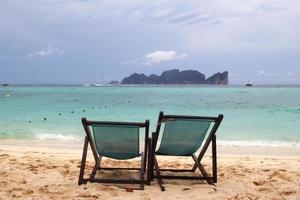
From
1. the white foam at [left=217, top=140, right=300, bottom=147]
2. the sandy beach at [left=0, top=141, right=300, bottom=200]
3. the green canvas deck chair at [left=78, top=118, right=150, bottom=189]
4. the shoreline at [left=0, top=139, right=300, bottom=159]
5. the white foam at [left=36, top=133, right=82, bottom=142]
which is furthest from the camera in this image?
the white foam at [left=36, top=133, right=82, bottom=142]

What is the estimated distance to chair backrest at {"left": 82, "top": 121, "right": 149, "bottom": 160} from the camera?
4.57 metres

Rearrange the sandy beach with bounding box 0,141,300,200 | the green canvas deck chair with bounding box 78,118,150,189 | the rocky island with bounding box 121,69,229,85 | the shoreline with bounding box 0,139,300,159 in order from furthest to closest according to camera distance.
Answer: the rocky island with bounding box 121,69,229,85 → the shoreline with bounding box 0,139,300,159 → the green canvas deck chair with bounding box 78,118,150,189 → the sandy beach with bounding box 0,141,300,200

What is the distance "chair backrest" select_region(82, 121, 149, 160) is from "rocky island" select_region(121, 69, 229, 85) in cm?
14899

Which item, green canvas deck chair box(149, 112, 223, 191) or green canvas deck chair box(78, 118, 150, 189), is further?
green canvas deck chair box(149, 112, 223, 191)

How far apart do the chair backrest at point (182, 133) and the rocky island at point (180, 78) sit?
149m

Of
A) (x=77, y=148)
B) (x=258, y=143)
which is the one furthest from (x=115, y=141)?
(x=258, y=143)

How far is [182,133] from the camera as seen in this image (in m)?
4.81

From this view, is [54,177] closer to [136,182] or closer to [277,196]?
[136,182]

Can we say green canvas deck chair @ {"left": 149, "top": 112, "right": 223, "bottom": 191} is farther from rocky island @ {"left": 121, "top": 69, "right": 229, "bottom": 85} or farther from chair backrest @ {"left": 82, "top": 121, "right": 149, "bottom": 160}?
rocky island @ {"left": 121, "top": 69, "right": 229, "bottom": 85}

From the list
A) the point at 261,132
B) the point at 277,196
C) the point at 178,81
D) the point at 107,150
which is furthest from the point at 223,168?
the point at 178,81

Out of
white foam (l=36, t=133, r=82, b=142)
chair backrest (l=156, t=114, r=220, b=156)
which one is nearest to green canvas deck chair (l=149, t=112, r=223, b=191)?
chair backrest (l=156, t=114, r=220, b=156)

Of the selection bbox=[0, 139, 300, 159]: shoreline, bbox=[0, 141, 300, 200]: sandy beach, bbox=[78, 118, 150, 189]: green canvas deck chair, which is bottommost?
bbox=[0, 139, 300, 159]: shoreline

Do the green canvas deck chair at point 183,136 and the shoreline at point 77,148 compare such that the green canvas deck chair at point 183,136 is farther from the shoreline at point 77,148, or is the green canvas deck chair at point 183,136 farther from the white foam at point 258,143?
the white foam at point 258,143

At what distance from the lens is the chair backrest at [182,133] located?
4715 mm
